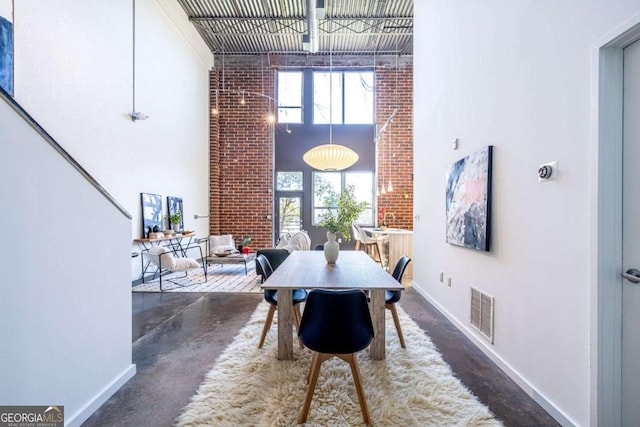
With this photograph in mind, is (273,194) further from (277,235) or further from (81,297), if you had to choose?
(81,297)

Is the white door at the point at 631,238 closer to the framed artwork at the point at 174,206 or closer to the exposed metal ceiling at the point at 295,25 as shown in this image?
the exposed metal ceiling at the point at 295,25

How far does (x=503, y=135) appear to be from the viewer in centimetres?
221

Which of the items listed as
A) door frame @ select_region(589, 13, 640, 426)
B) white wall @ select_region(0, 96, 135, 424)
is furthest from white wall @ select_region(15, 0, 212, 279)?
door frame @ select_region(589, 13, 640, 426)

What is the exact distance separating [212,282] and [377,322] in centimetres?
350

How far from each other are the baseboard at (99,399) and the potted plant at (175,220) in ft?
12.0

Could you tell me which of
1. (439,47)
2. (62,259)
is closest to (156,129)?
(62,259)

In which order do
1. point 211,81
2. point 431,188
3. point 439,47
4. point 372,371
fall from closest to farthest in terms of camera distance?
point 372,371
point 439,47
point 431,188
point 211,81

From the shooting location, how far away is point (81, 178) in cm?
164

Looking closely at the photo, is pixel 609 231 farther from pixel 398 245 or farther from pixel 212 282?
pixel 212 282

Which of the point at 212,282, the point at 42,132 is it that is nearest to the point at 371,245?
the point at 212,282

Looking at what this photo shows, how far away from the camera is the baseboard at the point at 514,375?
1.66 meters

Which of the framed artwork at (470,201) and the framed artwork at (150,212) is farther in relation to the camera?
the framed artwork at (150,212)

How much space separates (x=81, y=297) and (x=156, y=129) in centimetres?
434

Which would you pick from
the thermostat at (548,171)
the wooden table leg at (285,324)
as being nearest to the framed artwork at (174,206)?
the wooden table leg at (285,324)
